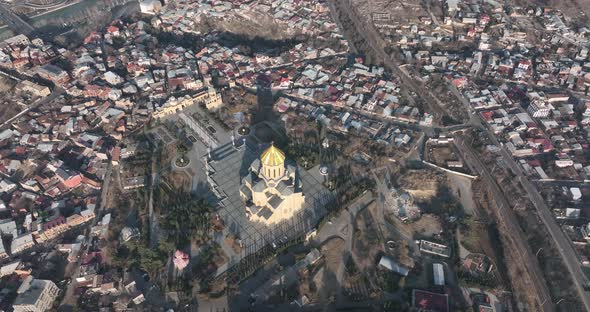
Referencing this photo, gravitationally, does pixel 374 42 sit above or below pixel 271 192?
above

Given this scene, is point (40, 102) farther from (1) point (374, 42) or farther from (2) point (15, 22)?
(1) point (374, 42)

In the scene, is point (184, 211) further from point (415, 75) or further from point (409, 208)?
point (415, 75)

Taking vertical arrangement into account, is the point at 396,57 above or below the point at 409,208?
above

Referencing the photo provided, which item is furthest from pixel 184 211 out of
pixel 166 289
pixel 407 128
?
pixel 407 128

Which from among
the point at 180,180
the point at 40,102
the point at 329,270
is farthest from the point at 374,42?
the point at 40,102

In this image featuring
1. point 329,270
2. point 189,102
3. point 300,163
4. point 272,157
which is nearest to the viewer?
point 272,157

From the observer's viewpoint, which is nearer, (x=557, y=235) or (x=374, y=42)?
(x=557, y=235)
